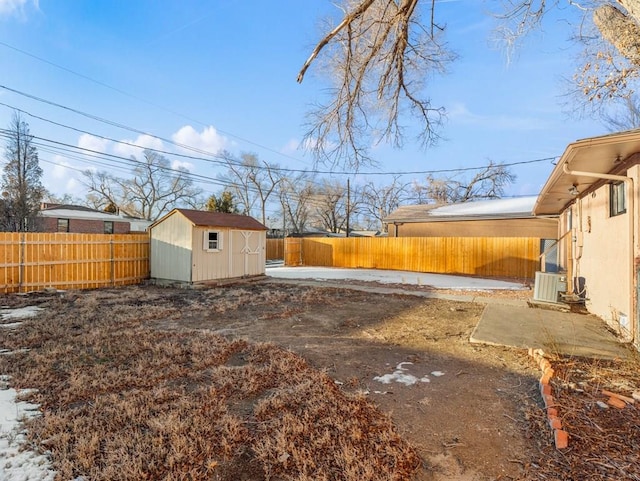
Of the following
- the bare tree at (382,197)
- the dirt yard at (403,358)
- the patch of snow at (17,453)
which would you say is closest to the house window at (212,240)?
the dirt yard at (403,358)

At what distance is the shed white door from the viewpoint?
11406 millimetres

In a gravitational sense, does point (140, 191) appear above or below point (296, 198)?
above

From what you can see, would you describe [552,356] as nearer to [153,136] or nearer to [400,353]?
[400,353]

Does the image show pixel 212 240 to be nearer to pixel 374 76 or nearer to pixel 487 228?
pixel 374 76

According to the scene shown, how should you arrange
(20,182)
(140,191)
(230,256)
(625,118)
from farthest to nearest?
(140,191) < (20,182) < (625,118) < (230,256)

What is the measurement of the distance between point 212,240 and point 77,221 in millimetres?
20057

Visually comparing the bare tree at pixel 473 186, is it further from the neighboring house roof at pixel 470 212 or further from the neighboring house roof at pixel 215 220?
the neighboring house roof at pixel 215 220

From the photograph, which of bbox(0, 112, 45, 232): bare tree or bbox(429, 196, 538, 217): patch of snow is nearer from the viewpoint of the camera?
bbox(429, 196, 538, 217): patch of snow

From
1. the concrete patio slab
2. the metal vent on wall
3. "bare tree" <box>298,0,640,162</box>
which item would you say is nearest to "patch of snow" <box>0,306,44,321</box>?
"bare tree" <box>298,0,640,162</box>

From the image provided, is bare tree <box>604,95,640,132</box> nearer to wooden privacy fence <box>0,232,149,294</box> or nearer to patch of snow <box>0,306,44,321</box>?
wooden privacy fence <box>0,232,149,294</box>

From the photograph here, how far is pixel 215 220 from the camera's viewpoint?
10734 mm

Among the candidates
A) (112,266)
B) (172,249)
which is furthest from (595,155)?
(112,266)

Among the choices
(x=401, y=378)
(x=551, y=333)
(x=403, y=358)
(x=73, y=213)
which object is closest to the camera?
(x=401, y=378)

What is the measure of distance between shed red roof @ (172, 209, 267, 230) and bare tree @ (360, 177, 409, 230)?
86.4ft
